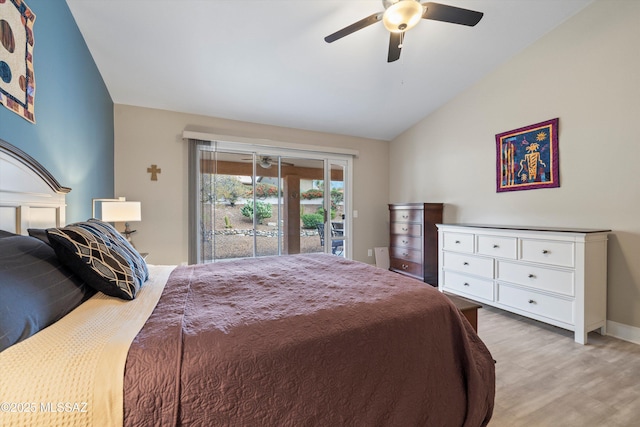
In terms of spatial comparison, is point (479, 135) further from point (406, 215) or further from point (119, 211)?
point (119, 211)

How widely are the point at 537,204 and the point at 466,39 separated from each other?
1893 mm

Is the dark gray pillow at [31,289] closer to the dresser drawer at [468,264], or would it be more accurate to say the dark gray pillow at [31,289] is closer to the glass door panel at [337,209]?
the dresser drawer at [468,264]

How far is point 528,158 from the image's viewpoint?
296 centimetres

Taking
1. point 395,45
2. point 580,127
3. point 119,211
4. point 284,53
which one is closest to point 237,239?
point 119,211

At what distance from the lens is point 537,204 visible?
2.91m

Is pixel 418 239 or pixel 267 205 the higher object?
pixel 267 205

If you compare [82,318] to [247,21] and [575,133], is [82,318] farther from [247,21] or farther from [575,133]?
[575,133]

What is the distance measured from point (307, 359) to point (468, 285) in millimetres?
2803

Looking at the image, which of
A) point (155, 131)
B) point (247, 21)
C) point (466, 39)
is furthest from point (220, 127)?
point (466, 39)

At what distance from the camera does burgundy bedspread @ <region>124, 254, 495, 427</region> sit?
2.54 feet

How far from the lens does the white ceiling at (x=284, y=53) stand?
2.25 m

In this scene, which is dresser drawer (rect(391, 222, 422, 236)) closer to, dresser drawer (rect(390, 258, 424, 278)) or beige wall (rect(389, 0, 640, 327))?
dresser drawer (rect(390, 258, 424, 278))

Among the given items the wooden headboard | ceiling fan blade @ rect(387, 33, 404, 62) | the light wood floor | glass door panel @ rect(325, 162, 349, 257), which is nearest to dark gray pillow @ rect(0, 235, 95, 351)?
the wooden headboard

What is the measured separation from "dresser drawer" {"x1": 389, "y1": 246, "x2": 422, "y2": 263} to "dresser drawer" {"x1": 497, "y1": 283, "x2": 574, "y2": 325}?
3.87ft
